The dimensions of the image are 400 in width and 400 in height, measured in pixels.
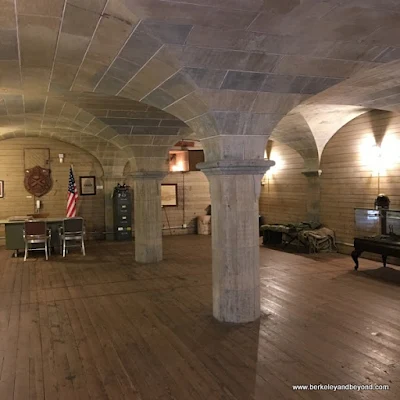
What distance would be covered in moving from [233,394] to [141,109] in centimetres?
496

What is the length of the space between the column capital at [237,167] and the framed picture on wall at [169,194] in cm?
874

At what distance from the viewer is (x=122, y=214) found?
1242 centimetres

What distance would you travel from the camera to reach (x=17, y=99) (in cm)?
674

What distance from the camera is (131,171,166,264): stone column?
27.9ft

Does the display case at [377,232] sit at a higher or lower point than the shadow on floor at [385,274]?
higher

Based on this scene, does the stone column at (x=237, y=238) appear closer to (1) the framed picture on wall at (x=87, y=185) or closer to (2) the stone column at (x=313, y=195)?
(2) the stone column at (x=313, y=195)

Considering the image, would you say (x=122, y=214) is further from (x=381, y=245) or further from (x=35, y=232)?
(x=381, y=245)

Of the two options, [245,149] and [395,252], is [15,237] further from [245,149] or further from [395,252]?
[395,252]

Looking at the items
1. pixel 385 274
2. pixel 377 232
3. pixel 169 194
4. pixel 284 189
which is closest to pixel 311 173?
pixel 284 189

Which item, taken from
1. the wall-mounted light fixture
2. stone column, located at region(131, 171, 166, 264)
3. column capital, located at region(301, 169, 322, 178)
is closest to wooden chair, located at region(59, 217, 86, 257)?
stone column, located at region(131, 171, 166, 264)

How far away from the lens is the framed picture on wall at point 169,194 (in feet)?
44.3

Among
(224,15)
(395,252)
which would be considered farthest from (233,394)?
(395,252)

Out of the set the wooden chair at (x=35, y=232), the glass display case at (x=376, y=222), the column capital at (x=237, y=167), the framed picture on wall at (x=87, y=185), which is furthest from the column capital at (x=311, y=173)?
the framed picture on wall at (x=87, y=185)

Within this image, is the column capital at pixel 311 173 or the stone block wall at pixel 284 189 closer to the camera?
the column capital at pixel 311 173
